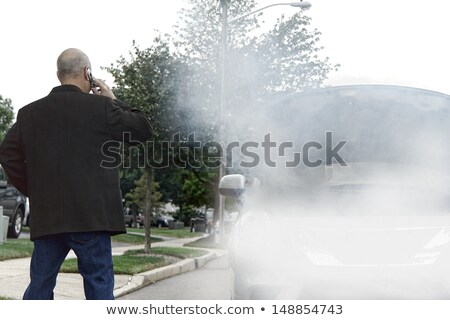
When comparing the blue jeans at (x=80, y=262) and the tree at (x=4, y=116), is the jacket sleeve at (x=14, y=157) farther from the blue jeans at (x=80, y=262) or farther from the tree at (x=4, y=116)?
the tree at (x=4, y=116)

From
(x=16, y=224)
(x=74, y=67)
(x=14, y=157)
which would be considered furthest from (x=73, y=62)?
(x=16, y=224)

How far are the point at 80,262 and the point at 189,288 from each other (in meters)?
5.83

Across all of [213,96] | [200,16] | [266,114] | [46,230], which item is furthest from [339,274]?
[200,16]

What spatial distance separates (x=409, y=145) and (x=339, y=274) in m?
1.48

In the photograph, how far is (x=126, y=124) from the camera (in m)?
4.02

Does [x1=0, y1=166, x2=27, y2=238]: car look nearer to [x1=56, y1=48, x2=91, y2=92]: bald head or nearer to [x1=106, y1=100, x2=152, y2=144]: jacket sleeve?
[x1=56, y1=48, x2=91, y2=92]: bald head

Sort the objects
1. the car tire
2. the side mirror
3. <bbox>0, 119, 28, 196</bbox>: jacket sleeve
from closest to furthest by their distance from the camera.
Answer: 1. <bbox>0, 119, 28, 196</bbox>: jacket sleeve
2. the side mirror
3. the car tire

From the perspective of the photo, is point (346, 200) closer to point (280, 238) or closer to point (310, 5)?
point (280, 238)

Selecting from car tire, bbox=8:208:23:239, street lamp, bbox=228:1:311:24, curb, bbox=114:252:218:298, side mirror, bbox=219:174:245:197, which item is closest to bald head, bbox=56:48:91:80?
side mirror, bbox=219:174:245:197

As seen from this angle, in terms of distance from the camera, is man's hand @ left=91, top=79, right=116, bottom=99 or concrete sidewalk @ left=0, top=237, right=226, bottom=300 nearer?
man's hand @ left=91, top=79, right=116, bottom=99

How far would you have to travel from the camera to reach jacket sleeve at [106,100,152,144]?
402 cm

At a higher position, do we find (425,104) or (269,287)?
(425,104)

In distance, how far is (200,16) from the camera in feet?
69.2

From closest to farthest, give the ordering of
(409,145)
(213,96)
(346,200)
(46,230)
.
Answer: (46,230), (346,200), (409,145), (213,96)
